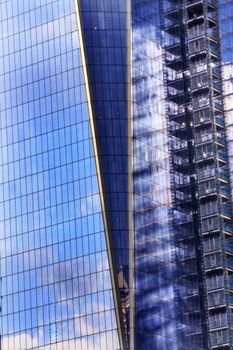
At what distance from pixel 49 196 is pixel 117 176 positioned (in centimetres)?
808

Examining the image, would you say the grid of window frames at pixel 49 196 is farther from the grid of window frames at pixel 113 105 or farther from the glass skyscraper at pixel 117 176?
the grid of window frames at pixel 113 105

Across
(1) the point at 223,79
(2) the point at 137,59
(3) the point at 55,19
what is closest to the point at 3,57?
(3) the point at 55,19

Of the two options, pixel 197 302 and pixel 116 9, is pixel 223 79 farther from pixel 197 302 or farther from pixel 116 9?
pixel 197 302

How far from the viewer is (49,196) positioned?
123 meters

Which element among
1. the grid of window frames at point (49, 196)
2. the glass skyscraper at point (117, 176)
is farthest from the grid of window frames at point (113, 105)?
the grid of window frames at point (49, 196)

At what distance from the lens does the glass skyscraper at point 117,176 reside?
386 ft

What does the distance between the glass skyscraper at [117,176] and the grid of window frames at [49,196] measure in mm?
141

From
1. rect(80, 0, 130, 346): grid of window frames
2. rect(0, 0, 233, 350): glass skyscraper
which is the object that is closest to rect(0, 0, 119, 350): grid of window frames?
rect(0, 0, 233, 350): glass skyscraper

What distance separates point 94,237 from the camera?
11794 centimetres

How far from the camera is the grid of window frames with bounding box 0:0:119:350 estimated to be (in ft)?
386

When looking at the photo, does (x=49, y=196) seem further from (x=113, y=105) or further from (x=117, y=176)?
(x=113, y=105)

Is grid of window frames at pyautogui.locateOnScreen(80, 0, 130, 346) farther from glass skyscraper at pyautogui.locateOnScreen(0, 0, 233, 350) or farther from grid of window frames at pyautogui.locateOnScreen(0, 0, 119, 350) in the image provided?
grid of window frames at pyautogui.locateOnScreen(0, 0, 119, 350)

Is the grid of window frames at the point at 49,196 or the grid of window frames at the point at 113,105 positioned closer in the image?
the grid of window frames at the point at 49,196

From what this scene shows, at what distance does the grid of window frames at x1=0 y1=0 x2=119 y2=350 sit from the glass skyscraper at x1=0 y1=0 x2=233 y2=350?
5.6 inches
